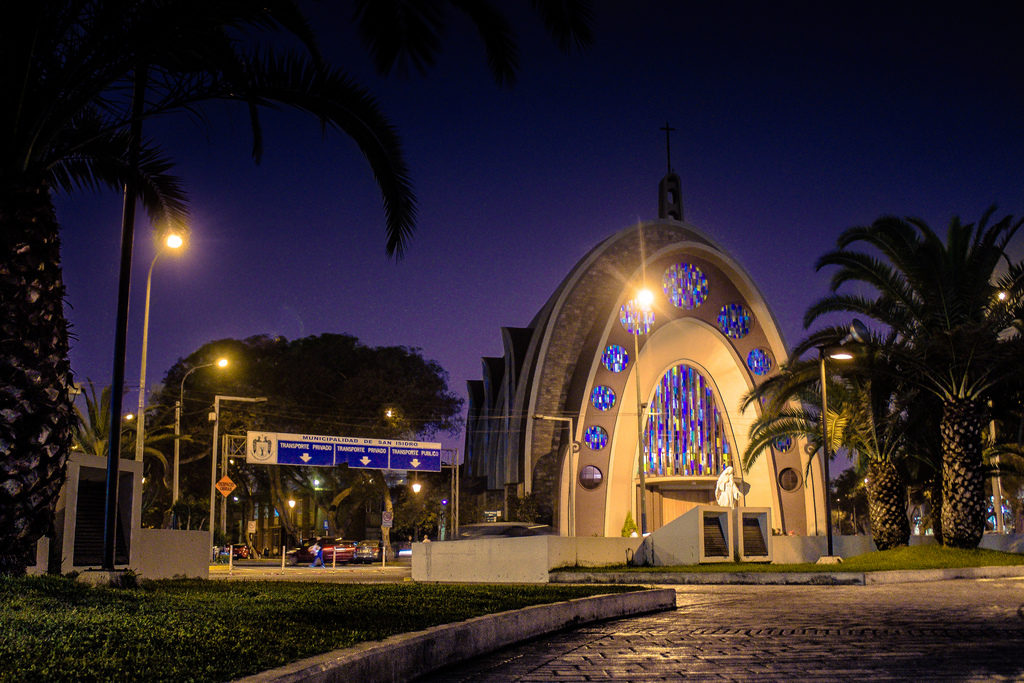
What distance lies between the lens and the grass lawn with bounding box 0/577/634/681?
4500mm

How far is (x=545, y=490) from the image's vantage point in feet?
167

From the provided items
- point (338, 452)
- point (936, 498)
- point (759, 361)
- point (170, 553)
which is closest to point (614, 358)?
point (759, 361)

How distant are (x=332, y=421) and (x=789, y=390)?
28556 millimetres

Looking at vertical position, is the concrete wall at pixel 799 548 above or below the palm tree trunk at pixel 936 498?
below

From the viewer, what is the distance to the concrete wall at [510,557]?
21.3 meters

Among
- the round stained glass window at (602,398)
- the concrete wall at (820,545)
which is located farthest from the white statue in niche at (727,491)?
the round stained glass window at (602,398)

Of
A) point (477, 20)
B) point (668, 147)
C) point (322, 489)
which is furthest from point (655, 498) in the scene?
point (477, 20)

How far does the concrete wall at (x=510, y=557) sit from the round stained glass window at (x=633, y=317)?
27.6 m

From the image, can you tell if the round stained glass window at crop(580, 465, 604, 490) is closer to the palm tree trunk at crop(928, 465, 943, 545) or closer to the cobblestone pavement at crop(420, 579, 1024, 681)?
the palm tree trunk at crop(928, 465, 943, 545)

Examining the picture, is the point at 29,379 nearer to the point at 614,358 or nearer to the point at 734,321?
the point at 614,358

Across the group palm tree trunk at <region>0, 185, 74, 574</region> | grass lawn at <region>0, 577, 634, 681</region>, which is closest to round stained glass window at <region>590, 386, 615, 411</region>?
grass lawn at <region>0, 577, 634, 681</region>

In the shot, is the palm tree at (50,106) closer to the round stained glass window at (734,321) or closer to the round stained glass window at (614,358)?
the round stained glass window at (614,358)

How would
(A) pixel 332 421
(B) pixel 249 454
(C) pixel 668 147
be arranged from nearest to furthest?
(B) pixel 249 454 < (A) pixel 332 421 < (C) pixel 668 147

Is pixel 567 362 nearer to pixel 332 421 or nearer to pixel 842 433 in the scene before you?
pixel 332 421
